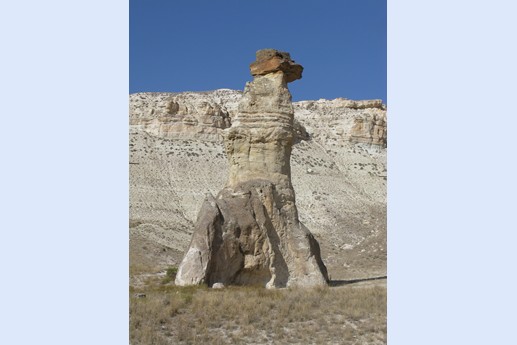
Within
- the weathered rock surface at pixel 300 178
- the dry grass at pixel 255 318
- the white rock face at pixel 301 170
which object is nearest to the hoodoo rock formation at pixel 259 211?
the dry grass at pixel 255 318

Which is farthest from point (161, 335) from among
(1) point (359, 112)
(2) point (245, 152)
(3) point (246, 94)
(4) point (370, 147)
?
(1) point (359, 112)

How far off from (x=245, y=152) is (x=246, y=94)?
1443 mm

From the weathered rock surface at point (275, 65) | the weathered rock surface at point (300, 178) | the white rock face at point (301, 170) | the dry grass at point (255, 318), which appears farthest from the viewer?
the white rock face at point (301, 170)

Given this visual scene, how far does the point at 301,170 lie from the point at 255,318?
36.9m

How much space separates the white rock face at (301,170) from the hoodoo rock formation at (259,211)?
8.95 metres

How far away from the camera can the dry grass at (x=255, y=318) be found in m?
8.12

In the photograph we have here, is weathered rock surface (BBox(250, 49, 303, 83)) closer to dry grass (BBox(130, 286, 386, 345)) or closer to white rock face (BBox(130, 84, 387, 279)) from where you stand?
dry grass (BBox(130, 286, 386, 345))

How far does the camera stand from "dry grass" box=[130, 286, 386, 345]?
8117 mm

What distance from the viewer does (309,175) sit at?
4512cm

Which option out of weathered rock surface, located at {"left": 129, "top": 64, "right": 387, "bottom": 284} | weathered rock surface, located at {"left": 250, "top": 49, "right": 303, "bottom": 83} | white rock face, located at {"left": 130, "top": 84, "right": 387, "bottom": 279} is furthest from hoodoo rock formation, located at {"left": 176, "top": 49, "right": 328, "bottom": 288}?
white rock face, located at {"left": 130, "top": 84, "right": 387, "bottom": 279}

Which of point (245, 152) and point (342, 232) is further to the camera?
point (342, 232)

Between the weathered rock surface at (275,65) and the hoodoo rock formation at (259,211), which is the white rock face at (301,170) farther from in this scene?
the weathered rock surface at (275,65)

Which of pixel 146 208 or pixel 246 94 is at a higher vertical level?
pixel 246 94

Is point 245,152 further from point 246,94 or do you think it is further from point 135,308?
point 135,308
